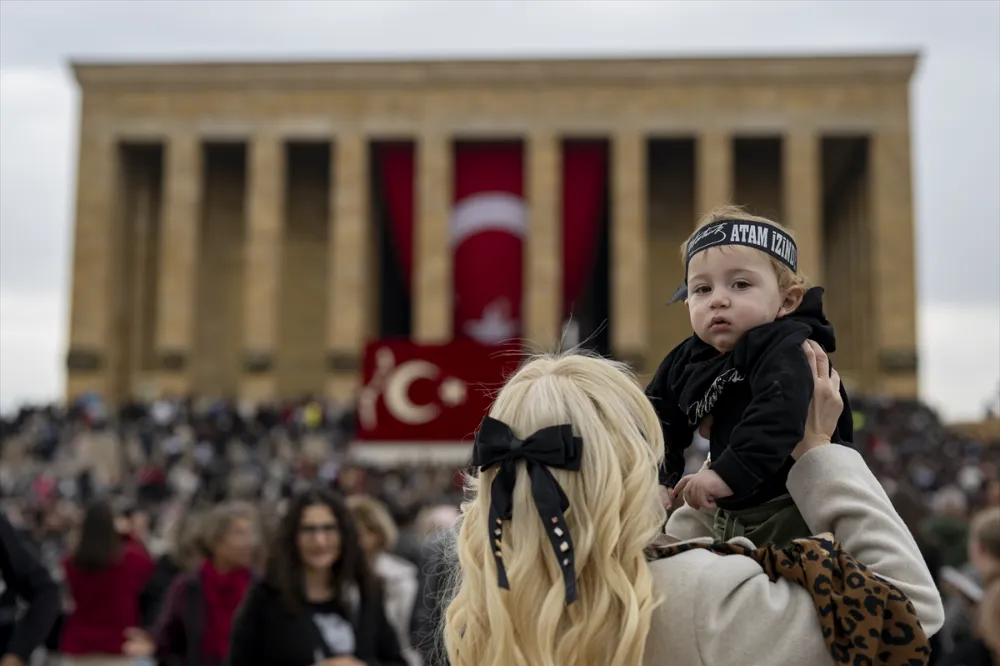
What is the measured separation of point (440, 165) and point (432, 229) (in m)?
2.10

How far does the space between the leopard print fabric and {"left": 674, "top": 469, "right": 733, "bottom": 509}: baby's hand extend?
0.70ft

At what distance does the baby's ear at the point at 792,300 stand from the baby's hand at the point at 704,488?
421 mm

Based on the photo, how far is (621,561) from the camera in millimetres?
2324

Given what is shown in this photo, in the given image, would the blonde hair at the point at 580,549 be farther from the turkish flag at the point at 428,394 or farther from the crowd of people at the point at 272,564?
the turkish flag at the point at 428,394

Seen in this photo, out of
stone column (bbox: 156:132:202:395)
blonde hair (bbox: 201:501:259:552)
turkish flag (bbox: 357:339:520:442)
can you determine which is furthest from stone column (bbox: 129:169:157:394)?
blonde hair (bbox: 201:501:259:552)

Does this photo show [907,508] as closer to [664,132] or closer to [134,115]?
[664,132]

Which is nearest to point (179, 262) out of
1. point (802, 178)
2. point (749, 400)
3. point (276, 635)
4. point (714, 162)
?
point (714, 162)

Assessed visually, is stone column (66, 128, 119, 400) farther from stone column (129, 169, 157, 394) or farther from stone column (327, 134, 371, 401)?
stone column (327, 134, 371, 401)

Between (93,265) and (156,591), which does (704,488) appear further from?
(93,265)

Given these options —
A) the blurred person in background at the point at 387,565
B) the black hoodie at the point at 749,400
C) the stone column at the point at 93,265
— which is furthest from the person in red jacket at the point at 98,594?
the stone column at the point at 93,265

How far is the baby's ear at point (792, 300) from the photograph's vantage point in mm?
2783

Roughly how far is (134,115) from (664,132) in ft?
58.3

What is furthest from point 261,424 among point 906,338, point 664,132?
point 906,338

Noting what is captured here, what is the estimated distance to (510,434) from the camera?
2432 mm
